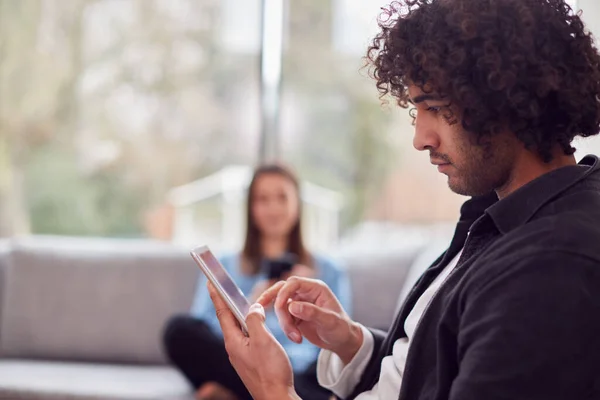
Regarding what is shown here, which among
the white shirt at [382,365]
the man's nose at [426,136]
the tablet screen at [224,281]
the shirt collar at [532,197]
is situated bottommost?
the white shirt at [382,365]

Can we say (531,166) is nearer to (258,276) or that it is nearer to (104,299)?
(258,276)

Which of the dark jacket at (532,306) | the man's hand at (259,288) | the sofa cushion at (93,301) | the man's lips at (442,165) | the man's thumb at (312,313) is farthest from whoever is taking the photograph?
the sofa cushion at (93,301)

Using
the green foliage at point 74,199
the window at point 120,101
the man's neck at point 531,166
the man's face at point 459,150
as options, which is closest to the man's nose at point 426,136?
the man's face at point 459,150

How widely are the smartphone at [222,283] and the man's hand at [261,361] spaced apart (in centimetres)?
3

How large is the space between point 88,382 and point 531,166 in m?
1.86

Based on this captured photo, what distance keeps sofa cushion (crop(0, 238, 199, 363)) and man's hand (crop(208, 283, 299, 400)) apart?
70.0 inches

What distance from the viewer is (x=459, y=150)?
1141 millimetres

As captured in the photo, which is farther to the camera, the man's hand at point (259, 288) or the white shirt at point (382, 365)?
the man's hand at point (259, 288)

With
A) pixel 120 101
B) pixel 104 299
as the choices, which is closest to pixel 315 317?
pixel 104 299

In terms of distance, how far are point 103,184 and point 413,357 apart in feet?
10.1

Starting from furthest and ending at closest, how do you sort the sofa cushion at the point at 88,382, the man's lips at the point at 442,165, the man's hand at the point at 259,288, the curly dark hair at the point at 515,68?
1. the man's hand at the point at 259,288
2. the sofa cushion at the point at 88,382
3. the man's lips at the point at 442,165
4. the curly dark hair at the point at 515,68

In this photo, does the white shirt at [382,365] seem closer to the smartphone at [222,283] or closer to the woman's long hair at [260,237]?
the smartphone at [222,283]

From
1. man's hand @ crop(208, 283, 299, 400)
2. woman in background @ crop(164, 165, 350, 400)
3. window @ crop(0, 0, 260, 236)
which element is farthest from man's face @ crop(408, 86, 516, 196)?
window @ crop(0, 0, 260, 236)

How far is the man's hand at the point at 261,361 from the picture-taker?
1.19 metres
